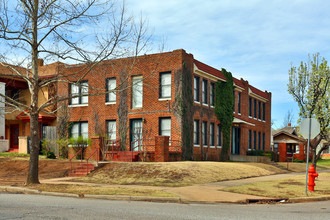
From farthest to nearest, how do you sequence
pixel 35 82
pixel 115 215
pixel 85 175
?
pixel 85 175 → pixel 35 82 → pixel 115 215

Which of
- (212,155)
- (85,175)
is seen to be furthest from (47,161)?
(212,155)

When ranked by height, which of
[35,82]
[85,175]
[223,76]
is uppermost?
[223,76]

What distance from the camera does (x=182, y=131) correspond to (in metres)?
26.9

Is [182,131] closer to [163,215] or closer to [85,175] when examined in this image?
[85,175]

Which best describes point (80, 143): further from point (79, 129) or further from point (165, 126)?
point (165, 126)

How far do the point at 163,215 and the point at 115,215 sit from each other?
3.61 feet

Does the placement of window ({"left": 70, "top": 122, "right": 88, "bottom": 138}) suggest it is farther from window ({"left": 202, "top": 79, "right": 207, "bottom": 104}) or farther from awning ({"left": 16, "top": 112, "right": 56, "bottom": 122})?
window ({"left": 202, "top": 79, "right": 207, "bottom": 104})

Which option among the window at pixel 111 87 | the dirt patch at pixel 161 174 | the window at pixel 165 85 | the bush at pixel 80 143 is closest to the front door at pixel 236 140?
the window at pixel 165 85

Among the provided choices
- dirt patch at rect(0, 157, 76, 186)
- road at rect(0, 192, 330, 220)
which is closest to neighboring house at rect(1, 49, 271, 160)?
dirt patch at rect(0, 157, 76, 186)

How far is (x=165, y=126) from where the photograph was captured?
91.2ft

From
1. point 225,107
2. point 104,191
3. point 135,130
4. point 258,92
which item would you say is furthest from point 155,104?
point 258,92

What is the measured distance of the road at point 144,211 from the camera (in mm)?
9414

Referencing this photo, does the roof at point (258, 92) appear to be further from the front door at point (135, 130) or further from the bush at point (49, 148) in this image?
the bush at point (49, 148)

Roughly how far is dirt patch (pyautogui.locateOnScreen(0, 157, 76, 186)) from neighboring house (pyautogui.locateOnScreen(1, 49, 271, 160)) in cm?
452
